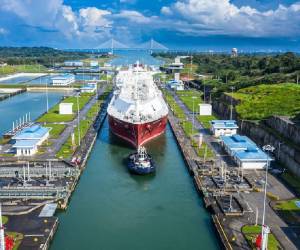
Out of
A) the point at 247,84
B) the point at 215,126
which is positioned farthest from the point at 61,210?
the point at 247,84

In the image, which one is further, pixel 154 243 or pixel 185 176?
pixel 185 176

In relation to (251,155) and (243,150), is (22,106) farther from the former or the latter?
(251,155)

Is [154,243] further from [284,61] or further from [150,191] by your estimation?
[284,61]

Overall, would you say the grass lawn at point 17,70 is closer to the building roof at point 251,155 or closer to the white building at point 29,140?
the white building at point 29,140

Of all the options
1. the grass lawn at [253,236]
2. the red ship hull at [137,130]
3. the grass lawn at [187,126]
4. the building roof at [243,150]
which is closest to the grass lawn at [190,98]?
the grass lawn at [187,126]

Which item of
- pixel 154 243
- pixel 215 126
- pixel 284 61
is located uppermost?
pixel 284 61

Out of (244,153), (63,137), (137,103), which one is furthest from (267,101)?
(63,137)

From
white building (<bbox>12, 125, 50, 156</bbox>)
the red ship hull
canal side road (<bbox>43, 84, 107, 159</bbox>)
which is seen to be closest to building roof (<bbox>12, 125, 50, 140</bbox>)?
white building (<bbox>12, 125, 50, 156</bbox>)
